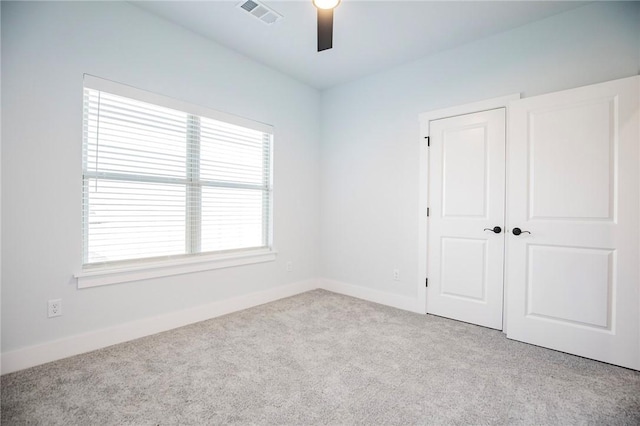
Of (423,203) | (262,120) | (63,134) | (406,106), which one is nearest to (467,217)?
(423,203)

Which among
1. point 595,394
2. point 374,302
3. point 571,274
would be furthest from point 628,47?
point 374,302

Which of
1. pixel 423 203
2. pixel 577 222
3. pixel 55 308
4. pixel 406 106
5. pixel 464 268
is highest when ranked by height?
pixel 406 106

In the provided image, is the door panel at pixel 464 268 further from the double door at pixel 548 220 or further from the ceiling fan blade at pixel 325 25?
the ceiling fan blade at pixel 325 25

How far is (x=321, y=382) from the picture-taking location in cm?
202

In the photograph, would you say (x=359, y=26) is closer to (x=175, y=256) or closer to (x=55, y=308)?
(x=175, y=256)

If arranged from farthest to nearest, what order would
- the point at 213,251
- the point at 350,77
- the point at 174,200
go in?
the point at 350,77 → the point at 213,251 → the point at 174,200

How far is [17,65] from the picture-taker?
2.11 metres

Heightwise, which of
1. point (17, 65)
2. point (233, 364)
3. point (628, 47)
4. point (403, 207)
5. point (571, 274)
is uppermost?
point (628, 47)

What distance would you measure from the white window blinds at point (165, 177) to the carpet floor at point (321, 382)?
89 cm

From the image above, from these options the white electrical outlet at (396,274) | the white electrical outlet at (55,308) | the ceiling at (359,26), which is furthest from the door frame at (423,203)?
the white electrical outlet at (55,308)

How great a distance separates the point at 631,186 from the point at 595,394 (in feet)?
4.84

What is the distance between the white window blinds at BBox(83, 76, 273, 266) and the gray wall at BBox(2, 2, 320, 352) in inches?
4.5

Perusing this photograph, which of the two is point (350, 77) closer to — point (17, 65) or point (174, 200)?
point (174, 200)

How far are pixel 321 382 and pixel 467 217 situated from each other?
84.7 inches
